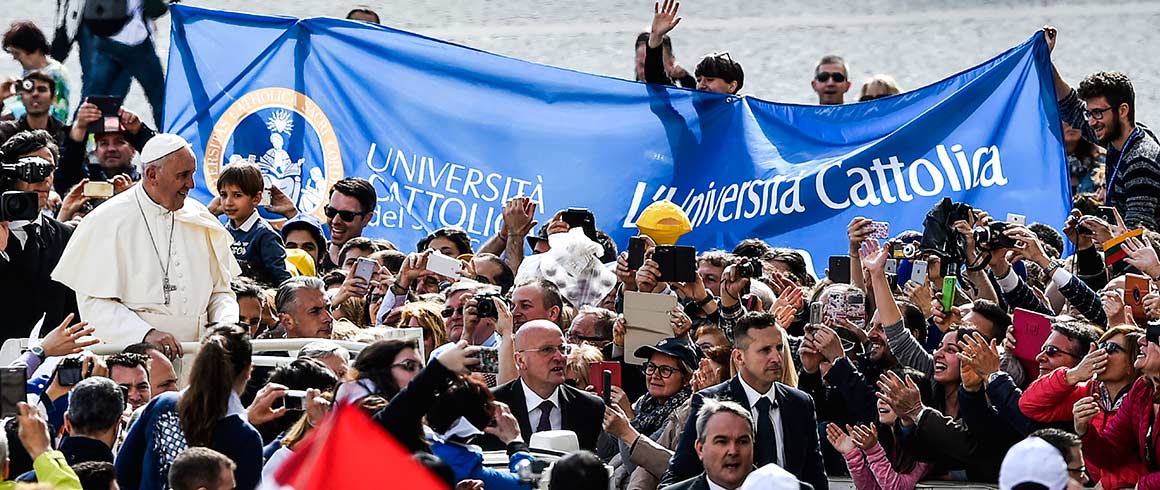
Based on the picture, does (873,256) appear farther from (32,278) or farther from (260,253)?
(32,278)

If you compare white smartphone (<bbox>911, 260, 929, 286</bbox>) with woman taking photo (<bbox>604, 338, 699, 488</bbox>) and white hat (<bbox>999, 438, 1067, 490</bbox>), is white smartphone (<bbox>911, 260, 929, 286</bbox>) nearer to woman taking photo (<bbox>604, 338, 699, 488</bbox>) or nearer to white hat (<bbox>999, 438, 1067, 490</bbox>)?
woman taking photo (<bbox>604, 338, 699, 488</bbox>)

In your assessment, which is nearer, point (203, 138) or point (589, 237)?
point (589, 237)

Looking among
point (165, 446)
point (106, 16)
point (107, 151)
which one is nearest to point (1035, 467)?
point (165, 446)

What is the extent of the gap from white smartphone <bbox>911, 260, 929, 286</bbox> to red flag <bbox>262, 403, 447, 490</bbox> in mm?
5036

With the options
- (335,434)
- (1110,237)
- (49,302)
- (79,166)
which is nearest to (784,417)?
(1110,237)

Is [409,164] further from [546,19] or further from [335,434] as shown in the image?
[546,19]

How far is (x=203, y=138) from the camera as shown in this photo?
12648mm

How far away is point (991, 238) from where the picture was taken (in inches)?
401

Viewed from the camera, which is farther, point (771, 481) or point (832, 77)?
point (832, 77)

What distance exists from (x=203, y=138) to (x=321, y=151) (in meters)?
0.68

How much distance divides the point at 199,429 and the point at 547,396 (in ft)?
6.05

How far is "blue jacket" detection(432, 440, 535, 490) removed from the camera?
7824mm

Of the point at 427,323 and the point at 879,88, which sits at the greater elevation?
the point at 879,88

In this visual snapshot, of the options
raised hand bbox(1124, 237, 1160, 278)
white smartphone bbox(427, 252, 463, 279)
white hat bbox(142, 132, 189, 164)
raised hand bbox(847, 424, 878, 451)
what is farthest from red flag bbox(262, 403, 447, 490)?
white smartphone bbox(427, 252, 463, 279)
